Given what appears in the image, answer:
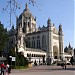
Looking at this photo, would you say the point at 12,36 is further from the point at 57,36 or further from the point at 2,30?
the point at 2,30

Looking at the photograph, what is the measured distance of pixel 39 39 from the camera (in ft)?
349

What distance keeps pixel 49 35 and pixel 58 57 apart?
39.7 ft

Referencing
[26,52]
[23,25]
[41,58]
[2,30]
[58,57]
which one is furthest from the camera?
[23,25]

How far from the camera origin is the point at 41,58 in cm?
9706

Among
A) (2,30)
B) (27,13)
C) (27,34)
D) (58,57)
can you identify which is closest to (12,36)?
(27,34)

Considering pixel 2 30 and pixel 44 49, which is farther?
pixel 44 49

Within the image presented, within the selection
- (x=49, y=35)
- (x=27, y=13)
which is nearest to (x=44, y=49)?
(x=49, y=35)

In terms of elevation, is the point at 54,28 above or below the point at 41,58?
above

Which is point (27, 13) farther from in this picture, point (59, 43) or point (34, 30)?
point (59, 43)

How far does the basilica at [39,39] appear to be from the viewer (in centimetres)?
9925

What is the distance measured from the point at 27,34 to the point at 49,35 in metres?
14.0

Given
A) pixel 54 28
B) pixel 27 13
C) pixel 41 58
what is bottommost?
pixel 41 58

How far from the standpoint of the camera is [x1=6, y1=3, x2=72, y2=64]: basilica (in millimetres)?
99250

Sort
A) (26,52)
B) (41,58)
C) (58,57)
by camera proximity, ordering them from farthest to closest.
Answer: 1. (58,57)
2. (41,58)
3. (26,52)
